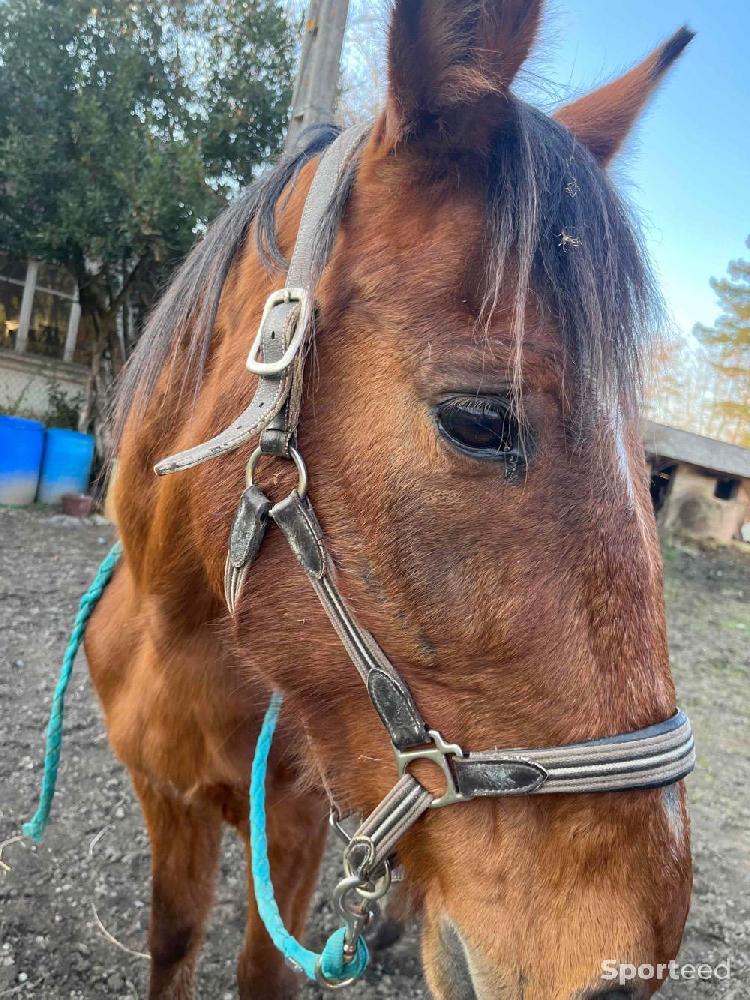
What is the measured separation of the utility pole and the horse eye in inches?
103

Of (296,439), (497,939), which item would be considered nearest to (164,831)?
(497,939)

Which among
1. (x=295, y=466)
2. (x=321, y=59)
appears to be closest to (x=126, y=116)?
(x=321, y=59)

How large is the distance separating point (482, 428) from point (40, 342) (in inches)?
423

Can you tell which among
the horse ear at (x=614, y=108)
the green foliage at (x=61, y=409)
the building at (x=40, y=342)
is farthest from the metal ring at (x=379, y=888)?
the building at (x=40, y=342)

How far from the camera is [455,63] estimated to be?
3.43 feet

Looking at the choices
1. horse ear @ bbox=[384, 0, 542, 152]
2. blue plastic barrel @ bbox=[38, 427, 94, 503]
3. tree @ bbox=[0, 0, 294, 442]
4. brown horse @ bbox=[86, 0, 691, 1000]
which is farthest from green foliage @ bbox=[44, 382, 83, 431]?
horse ear @ bbox=[384, 0, 542, 152]

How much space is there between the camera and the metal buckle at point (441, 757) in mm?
1017

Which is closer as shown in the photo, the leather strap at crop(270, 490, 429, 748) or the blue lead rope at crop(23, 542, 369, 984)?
the leather strap at crop(270, 490, 429, 748)

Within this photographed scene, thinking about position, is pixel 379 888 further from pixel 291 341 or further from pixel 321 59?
pixel 321 59

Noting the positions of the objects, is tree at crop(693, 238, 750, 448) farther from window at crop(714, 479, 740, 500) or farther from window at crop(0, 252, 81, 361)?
window at crop(0, 252, 81, 361)

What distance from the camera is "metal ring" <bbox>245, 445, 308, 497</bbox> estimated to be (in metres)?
1.12

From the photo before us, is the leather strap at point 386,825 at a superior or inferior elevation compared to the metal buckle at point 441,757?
inferior

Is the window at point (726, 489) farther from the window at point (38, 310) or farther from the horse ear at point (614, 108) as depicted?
the window at point (38, 310)

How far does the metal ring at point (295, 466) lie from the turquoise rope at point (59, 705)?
1.08 metres
